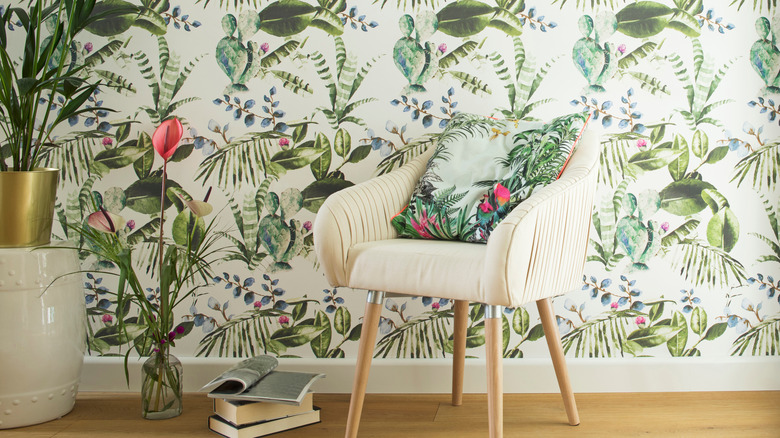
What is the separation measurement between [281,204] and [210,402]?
636 mm

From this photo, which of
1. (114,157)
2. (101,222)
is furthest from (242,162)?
(101,222)

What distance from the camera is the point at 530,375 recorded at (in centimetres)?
203

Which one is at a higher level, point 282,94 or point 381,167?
point 282,94

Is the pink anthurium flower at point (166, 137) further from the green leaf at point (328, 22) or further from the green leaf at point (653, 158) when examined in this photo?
the green leaf at point (653, 158)

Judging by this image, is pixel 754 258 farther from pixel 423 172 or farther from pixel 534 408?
pixel 423 172

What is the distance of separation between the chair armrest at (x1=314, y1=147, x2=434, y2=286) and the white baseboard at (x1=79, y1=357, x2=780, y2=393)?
533 millimetres

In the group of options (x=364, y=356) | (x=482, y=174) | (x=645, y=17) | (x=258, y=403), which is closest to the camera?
(x=364, y=356)

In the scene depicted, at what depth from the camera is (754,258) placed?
Answer: 2.05 meters

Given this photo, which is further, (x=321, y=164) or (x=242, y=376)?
(x=321, y=164)

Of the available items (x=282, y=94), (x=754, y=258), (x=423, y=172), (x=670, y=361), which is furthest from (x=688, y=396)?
(x=282, y=94)

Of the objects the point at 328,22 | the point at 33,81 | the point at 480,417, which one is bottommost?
the point at 480,417

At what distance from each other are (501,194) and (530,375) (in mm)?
681

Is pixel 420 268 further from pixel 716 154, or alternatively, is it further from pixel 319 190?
pixel 716 154

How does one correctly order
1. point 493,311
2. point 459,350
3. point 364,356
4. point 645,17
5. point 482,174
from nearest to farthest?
point 493,311 → point 364,356 → point 482,174 → point 459,350 → point 645,17
